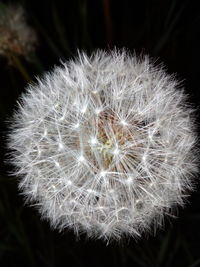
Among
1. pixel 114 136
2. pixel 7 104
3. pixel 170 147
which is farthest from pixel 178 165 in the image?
pixel 7 104

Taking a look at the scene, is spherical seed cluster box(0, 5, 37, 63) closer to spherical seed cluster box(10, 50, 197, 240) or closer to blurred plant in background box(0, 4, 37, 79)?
blurred plant in background box(0, 4, 37, 79)

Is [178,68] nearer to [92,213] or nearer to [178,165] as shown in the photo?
[178,165]

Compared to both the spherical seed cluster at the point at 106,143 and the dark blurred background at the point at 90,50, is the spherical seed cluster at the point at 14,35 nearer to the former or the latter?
the dark blurred background at the point at 90,50

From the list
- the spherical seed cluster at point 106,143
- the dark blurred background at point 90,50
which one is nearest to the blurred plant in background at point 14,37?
the dark blurred background at point 90,50

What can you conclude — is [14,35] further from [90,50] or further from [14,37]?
[90,50]

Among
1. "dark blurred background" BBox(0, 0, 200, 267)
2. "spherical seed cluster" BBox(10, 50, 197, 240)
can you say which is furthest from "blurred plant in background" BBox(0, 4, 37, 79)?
"spherical seed cluster" BBox(10, 50, 197, 240)
